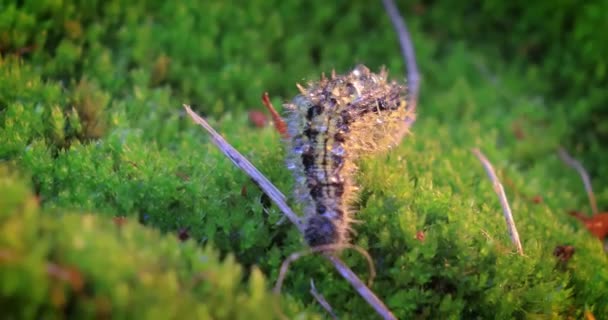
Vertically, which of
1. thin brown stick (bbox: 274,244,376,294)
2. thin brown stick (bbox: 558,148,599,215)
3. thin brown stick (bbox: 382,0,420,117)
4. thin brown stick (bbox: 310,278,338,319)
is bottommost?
thin brown stick (bbox: 310,278,338,319)

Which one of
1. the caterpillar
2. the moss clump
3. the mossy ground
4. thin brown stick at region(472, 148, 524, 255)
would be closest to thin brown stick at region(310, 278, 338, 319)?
the mossy ground

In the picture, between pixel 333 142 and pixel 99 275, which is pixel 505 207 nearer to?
pixel 333 142

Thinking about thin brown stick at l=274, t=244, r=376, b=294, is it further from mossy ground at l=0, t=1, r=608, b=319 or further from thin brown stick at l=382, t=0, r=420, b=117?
thin brown stick at l=382, t=0, r=420, b=117

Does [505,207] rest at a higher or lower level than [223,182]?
lower

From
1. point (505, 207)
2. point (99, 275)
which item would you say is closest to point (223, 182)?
point (99, 275)

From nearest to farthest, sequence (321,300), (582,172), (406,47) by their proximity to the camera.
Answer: (321,300) < (582,172) < (406,47)

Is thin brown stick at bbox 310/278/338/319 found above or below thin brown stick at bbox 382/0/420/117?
below

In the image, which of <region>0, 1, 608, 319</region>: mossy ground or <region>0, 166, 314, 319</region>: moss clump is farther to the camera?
<region>0, 1, 608, 319</region>: mossy ground

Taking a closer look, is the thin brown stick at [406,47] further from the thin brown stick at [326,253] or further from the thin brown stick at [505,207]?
the thin brown stick at [326,253]

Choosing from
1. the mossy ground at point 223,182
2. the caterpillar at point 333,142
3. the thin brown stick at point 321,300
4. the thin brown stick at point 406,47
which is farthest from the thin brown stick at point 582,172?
the thin brown stick at point 321,300
